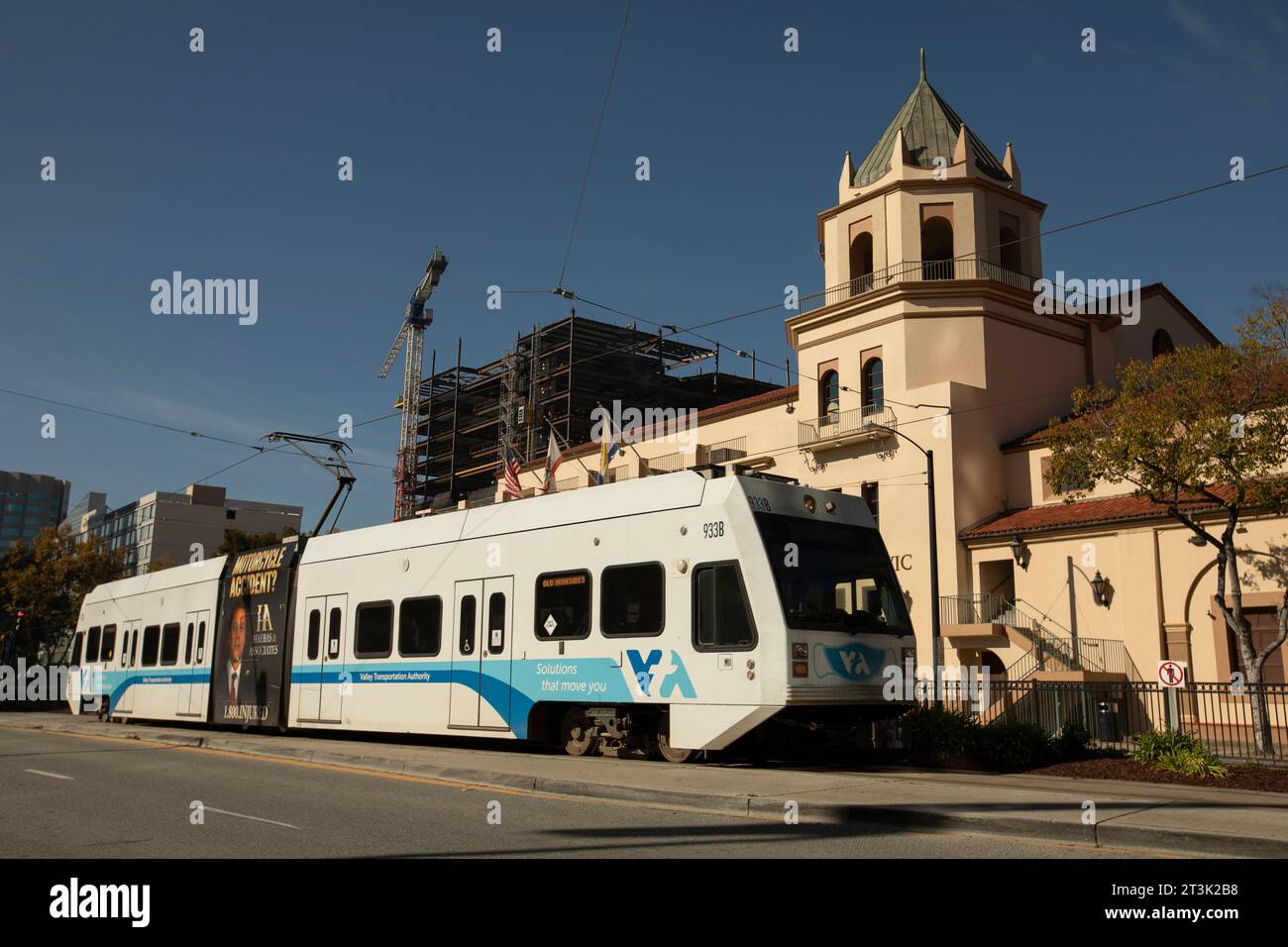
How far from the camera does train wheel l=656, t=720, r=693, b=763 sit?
1450 centimetres

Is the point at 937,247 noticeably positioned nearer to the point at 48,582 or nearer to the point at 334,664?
the point at 334,664

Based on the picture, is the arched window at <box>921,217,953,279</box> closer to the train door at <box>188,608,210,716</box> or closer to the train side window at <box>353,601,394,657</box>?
the train side window at <box>353,601,394,657</box>

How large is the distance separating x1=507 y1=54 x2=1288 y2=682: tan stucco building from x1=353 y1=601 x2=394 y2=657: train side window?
19210mm

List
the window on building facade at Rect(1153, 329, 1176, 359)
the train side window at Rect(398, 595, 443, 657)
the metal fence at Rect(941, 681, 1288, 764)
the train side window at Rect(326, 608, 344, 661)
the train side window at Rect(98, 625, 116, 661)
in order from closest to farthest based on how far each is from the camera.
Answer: the train side window at Rect(398, 595, 443, 657) < the metal fence at Rect(941, 681, 1288, 764) < the train side window at Rect(326, 608, 344, 661) < the train side window at Rect(98, 625, 116, 661) < the window on building facade at Rect(1153, 329, 1176, 359)

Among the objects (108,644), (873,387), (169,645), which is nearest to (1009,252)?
(873,387)

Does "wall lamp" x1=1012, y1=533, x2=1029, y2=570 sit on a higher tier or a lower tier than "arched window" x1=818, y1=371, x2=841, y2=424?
lower

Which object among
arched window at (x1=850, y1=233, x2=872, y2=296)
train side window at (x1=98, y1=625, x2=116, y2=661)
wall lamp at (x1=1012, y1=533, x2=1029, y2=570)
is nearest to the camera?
train side window at (x1=98, y1=625, x2=116, y2=661)

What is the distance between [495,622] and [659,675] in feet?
12.0

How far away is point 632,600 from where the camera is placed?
1485 cm

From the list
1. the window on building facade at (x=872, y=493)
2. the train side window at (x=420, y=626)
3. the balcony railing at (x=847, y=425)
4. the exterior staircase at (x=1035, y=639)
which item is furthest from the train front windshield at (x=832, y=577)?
the window on building facade at (x=872, y=493)

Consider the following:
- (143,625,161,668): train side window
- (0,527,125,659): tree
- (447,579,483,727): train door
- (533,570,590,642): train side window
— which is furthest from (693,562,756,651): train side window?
(0,527,125,659): tree

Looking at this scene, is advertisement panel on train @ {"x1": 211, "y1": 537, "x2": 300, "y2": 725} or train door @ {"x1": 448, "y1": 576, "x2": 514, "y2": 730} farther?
advertisement panel on train @ {"x1": 211, "y1": 537, "x2": 300, "y2": 725}

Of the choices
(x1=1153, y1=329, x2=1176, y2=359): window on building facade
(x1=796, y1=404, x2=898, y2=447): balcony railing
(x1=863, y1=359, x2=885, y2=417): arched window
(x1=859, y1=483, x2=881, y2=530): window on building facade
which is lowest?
(x1=859, y1=483, x2=881, y2=530): window on building facade
